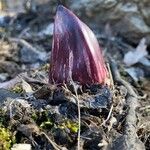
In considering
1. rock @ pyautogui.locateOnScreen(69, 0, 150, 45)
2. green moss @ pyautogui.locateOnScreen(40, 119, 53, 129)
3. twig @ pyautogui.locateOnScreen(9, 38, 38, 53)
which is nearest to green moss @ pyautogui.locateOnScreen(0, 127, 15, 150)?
green moss @ pyautogui.locateOnScreen(40, 119, 53, 129)

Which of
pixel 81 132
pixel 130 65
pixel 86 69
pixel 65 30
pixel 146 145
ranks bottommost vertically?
pixel 130 65

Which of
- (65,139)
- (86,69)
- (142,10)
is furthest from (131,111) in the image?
(142,10)

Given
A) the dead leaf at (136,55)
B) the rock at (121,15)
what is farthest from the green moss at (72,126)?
the rock at (121,15)

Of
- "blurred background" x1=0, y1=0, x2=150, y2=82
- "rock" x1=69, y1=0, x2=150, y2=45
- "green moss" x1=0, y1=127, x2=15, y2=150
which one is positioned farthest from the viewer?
"rock" x1=69, y1=0, x2=150, y2=45

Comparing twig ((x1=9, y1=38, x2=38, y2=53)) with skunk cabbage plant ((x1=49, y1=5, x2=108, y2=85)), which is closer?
skunk cabbage plant ((x1=49, y1=5, x2=108, y2=85))

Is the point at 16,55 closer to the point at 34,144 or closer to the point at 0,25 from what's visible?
the point at 0,25

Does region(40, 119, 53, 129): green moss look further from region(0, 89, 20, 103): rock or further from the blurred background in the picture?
the blurred background

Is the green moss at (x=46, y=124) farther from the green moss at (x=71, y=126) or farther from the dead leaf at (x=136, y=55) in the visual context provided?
the dead leaf at (x=136, y=55)
